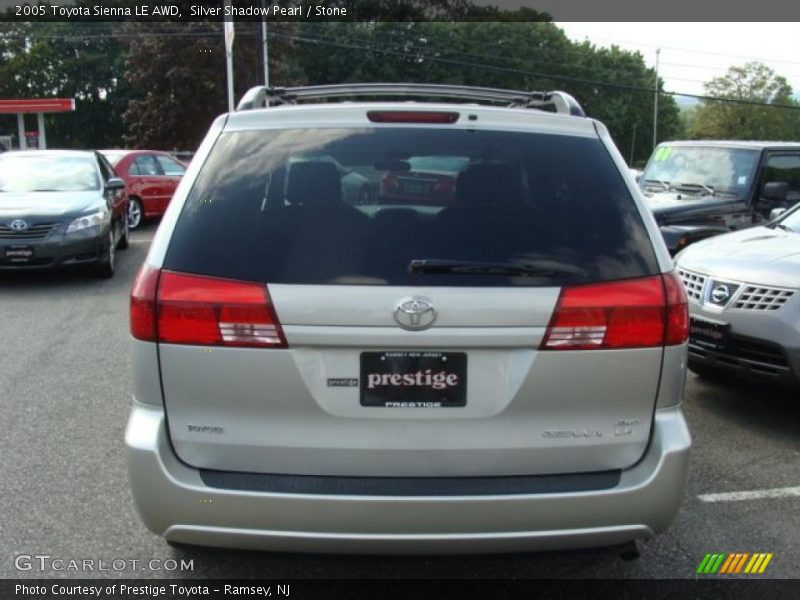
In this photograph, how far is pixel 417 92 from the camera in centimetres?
402

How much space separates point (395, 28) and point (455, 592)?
6154 cm

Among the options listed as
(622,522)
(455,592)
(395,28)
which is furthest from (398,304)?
(395,28)

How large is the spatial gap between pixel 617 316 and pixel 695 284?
121 inches

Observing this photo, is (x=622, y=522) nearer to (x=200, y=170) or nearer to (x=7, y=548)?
(x=200, y=170)

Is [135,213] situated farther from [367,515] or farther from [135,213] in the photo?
[367,515]

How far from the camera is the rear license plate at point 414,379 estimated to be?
2.52 m

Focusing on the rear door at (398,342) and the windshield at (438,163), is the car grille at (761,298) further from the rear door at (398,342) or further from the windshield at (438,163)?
the windshield at (438,163)

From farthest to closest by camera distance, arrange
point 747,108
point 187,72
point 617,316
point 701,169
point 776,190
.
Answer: point 747,108 → point 187,72 → point 701,169 → point 776,190 → point 617,316

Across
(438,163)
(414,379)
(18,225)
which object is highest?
(438,163)

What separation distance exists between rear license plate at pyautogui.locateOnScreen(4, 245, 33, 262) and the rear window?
7.31 m

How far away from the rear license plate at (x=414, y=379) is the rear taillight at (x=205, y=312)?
0.30 meters

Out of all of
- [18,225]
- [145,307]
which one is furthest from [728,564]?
[18,225]

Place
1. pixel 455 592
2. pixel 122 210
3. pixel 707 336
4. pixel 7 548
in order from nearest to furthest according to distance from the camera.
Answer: pixel 455 592, pixel 7 548, pixel 707 336, pixel 122 210

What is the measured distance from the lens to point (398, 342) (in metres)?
2.50
